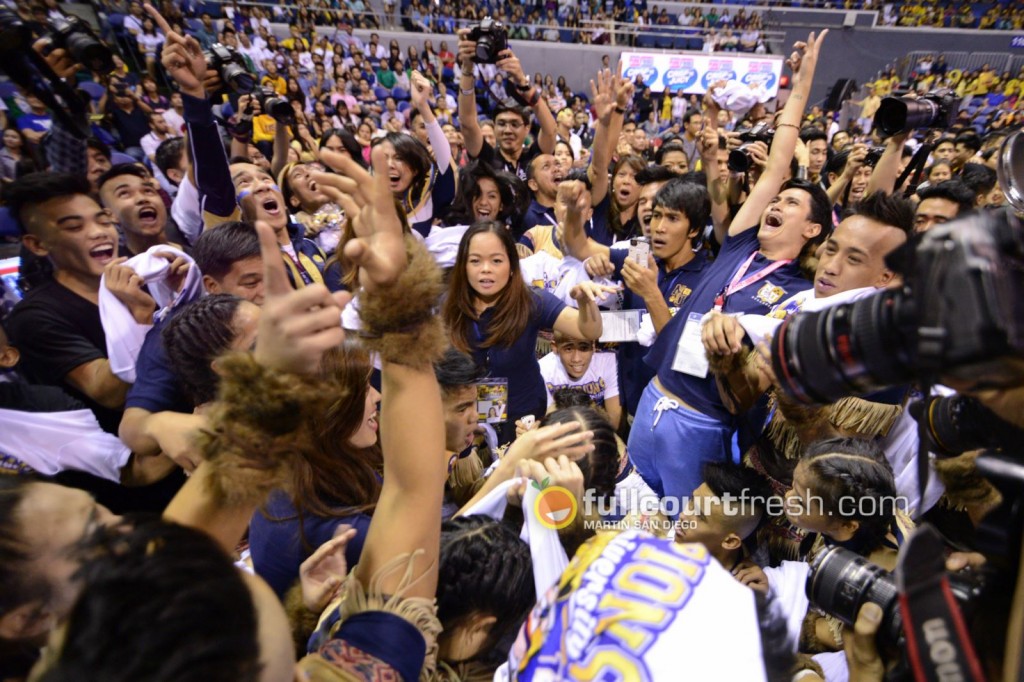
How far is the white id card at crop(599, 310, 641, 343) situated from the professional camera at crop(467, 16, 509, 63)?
232 centimetres

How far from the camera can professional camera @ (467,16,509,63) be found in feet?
13.0

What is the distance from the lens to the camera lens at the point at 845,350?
83 cm

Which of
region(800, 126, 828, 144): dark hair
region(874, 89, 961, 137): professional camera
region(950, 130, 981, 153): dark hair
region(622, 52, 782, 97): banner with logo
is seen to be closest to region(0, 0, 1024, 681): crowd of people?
region(874, 89, 961, 137): professional camera

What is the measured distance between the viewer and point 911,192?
11.8ft

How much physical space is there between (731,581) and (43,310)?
91.6 inches

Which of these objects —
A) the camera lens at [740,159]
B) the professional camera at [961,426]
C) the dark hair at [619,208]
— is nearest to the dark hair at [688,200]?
the camera lens at [740,159]

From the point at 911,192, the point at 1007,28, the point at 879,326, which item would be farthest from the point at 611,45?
the point at 879,326

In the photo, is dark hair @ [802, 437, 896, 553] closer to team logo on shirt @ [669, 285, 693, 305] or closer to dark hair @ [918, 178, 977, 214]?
team logo on shirt @ [669, 285, 693, 305]

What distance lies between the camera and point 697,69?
614 inches

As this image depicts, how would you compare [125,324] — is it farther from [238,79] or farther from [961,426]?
[961,426]

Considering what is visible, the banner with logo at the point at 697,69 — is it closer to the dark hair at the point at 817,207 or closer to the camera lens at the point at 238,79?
the camera lens at the point at 238,79

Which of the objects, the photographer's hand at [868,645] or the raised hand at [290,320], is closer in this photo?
the raised hand at [290,320]

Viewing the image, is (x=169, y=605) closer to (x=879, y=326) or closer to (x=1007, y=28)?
(x=879, y=326)

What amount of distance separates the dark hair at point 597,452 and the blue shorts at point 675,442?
0.54m
